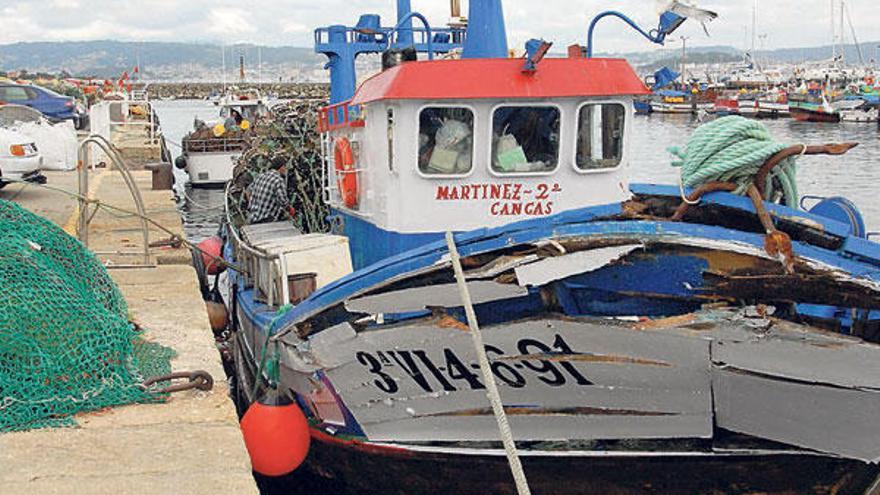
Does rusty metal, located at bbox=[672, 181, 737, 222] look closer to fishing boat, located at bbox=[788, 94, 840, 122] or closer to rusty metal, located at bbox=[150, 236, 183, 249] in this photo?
rusty metal, located at bbox=[150, 236, 183, 249]

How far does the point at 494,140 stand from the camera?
682 centimetres

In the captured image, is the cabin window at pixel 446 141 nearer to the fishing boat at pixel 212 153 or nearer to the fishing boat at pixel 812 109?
the fishing boat at pixel 212 153

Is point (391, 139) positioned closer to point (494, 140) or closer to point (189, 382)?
point (494, 140)

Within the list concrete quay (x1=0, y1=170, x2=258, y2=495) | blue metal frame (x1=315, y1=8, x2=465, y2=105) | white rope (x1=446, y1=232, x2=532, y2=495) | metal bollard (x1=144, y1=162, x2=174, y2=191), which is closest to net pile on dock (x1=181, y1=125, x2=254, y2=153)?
metal bollard (x1=144, y1=162, x2=174, y2=191)

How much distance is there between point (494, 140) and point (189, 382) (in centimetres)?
284

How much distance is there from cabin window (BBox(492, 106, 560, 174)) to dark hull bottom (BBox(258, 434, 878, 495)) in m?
2.24

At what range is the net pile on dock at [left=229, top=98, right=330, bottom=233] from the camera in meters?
11.0

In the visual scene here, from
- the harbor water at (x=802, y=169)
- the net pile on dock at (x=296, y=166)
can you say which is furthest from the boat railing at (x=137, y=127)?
the net pile on dock at (x=296, y=166)

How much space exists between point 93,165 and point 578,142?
543 inches

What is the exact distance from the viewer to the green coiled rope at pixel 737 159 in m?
4.70

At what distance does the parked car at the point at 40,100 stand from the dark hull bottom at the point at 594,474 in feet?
69.4

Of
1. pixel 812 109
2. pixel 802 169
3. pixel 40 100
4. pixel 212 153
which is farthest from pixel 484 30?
pixel 812 109

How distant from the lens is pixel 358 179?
314 inches

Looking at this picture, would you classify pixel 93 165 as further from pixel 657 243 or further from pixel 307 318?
pixel 657 243
